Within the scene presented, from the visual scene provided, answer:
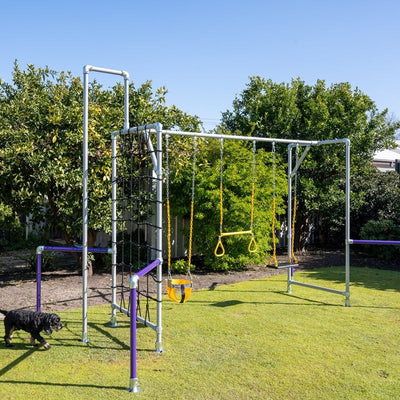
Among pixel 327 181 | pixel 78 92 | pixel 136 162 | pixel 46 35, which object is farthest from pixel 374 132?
pixel 46 35

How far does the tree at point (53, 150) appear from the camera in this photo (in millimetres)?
8570

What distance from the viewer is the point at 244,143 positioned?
12.4 meters

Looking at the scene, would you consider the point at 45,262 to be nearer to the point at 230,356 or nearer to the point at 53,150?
the point at 53,150

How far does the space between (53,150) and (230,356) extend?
5.36m

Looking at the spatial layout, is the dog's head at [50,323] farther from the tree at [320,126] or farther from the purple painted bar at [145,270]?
the tree at [320,126]

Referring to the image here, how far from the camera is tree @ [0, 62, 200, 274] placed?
8.57 metres

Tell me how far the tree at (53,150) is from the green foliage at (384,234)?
754cm

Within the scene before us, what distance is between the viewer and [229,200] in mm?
10500

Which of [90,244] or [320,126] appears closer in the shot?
[90,244]

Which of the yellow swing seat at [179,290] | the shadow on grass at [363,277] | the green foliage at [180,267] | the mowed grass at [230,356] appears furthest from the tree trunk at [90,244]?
the shadow on grass at [363,277]

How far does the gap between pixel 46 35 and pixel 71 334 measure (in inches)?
228

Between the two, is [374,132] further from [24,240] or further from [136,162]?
[24,240]

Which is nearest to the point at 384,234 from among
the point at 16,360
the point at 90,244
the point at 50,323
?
the point at 90,244

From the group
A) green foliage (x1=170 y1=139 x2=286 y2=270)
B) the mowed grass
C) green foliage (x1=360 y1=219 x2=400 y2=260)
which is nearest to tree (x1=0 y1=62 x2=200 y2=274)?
green foliage (x1=170 y1=139 x2=286 y2=270)
